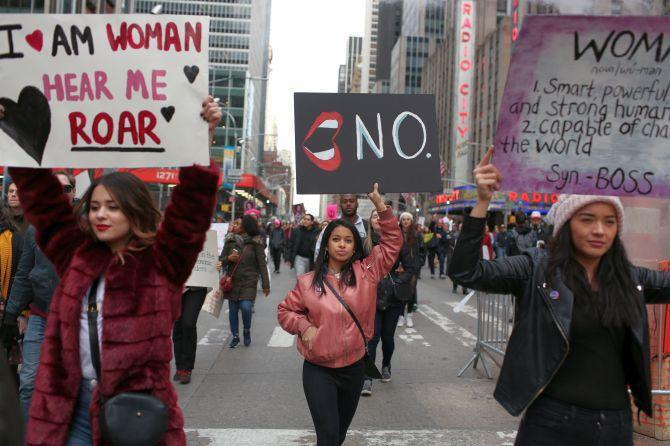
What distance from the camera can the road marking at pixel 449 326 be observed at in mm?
9875

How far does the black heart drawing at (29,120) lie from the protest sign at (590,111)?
2291 mm

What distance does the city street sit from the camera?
16.8ft

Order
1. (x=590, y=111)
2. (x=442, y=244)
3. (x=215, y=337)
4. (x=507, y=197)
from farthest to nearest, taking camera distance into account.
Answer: (x=507, y=197) → (x=442, y=244) → (x=215, y=337) → (x=590, y=111)

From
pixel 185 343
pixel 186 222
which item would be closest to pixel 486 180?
pixel 186 222

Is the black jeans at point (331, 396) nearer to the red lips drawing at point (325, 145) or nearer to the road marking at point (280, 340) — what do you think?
the red lips drawing at point (325, 145)

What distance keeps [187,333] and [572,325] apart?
512cm

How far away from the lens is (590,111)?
3.13 meters

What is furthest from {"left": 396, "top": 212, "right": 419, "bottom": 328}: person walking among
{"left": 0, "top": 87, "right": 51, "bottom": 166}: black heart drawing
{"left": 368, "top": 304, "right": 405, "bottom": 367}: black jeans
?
{"left": 0, "top": 87, "right": 51, "bottom": 166}: black heart drawing

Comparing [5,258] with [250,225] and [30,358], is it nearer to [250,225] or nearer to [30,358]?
[30,358]

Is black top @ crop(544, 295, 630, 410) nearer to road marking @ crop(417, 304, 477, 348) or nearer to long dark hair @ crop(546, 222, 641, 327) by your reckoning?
long dark hair @ crop(546, 222, 641, 327)

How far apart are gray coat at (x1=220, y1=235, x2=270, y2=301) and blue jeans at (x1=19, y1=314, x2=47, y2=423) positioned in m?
4.54

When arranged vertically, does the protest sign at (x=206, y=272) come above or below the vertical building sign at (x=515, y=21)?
below

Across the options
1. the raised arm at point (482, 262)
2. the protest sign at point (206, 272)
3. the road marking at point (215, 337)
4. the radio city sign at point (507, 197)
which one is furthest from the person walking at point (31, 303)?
the radio city sign at point (507, 197)

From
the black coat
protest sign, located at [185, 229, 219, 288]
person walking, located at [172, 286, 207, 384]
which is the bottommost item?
person walking, located at [172, 286, 207, 384]
